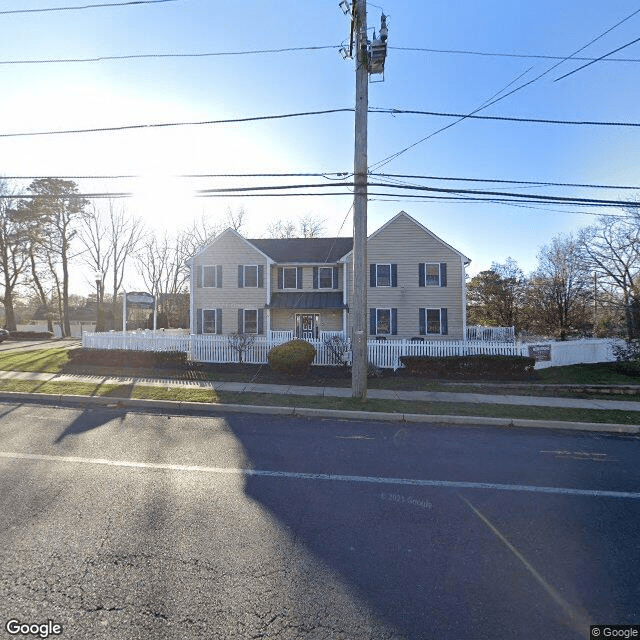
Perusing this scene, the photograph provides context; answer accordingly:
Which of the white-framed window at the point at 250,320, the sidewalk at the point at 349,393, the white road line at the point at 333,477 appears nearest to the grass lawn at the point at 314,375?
the sidewalk at the point at 349,393

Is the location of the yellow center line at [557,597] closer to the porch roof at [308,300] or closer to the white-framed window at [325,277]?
the porch roof at [308,300]

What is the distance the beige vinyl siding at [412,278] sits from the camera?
21.4 metres

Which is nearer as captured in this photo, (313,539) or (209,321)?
(313,539)

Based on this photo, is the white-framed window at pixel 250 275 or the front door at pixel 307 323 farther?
the front door at pixel 307 323

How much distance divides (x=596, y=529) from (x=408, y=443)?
314 cm

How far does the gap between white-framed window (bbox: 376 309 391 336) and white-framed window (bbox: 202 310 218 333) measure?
946cm

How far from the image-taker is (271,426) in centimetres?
761

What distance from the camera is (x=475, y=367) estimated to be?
1422 centimetres

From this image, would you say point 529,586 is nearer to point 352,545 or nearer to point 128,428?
point 352,545

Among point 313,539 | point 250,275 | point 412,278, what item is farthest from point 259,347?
point 313,539

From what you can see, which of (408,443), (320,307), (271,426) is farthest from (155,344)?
(408,443)

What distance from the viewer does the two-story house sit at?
70.7 ft

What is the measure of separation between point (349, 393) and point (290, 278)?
542 inches

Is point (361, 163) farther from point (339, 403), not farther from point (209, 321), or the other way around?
point (209, 321)
